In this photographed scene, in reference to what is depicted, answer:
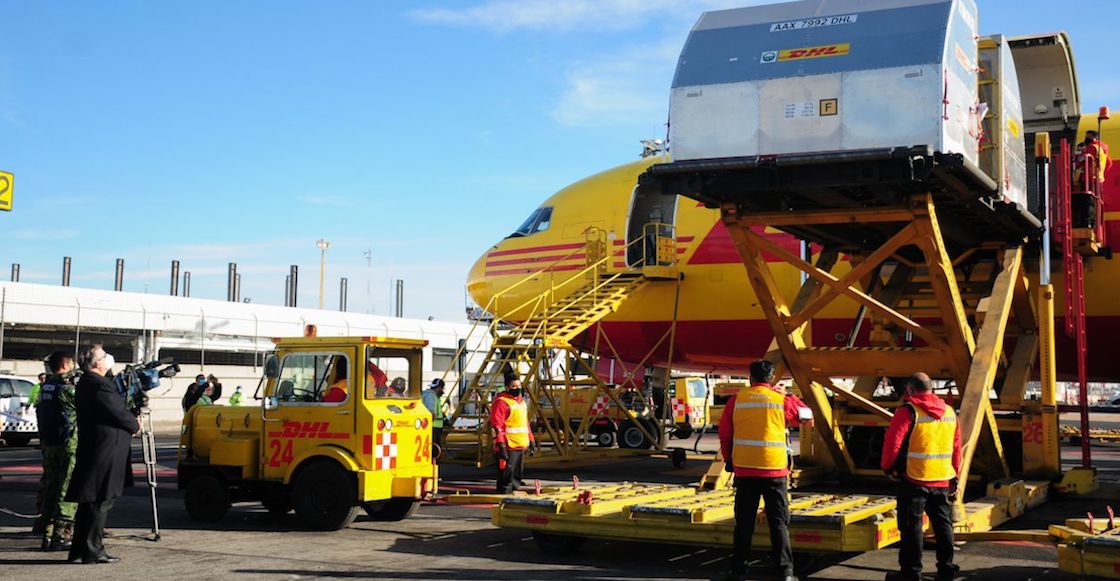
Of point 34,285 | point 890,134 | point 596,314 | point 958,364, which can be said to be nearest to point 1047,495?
point 958,364

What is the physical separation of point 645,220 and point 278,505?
9237mm

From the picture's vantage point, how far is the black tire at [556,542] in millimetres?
9047

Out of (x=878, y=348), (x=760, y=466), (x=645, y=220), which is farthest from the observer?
(x=645, y=220)

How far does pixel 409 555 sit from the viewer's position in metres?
9.02

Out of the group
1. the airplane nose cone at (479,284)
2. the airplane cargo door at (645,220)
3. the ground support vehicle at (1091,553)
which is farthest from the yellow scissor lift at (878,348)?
the airplane nose cone at (479,284)

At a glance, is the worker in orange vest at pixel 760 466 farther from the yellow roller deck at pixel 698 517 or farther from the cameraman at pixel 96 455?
the cameraman at pixel 96 455

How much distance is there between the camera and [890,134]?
973 cm

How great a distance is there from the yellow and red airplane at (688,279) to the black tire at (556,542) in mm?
8263

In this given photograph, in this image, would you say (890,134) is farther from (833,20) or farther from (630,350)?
(630,350)

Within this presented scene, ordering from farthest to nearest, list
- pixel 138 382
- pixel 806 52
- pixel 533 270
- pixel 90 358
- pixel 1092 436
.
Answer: pixel 1092 436 → pixel 533 270 → pixel 806 52 → pixel 138 382 → pixel 90 358

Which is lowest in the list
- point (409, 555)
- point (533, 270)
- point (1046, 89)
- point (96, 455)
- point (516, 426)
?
point (409, 555)

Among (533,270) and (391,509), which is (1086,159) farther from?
(533,270)

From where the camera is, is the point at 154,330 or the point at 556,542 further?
the point at 154,330

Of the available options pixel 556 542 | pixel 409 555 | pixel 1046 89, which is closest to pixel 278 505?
pixel 409 555
